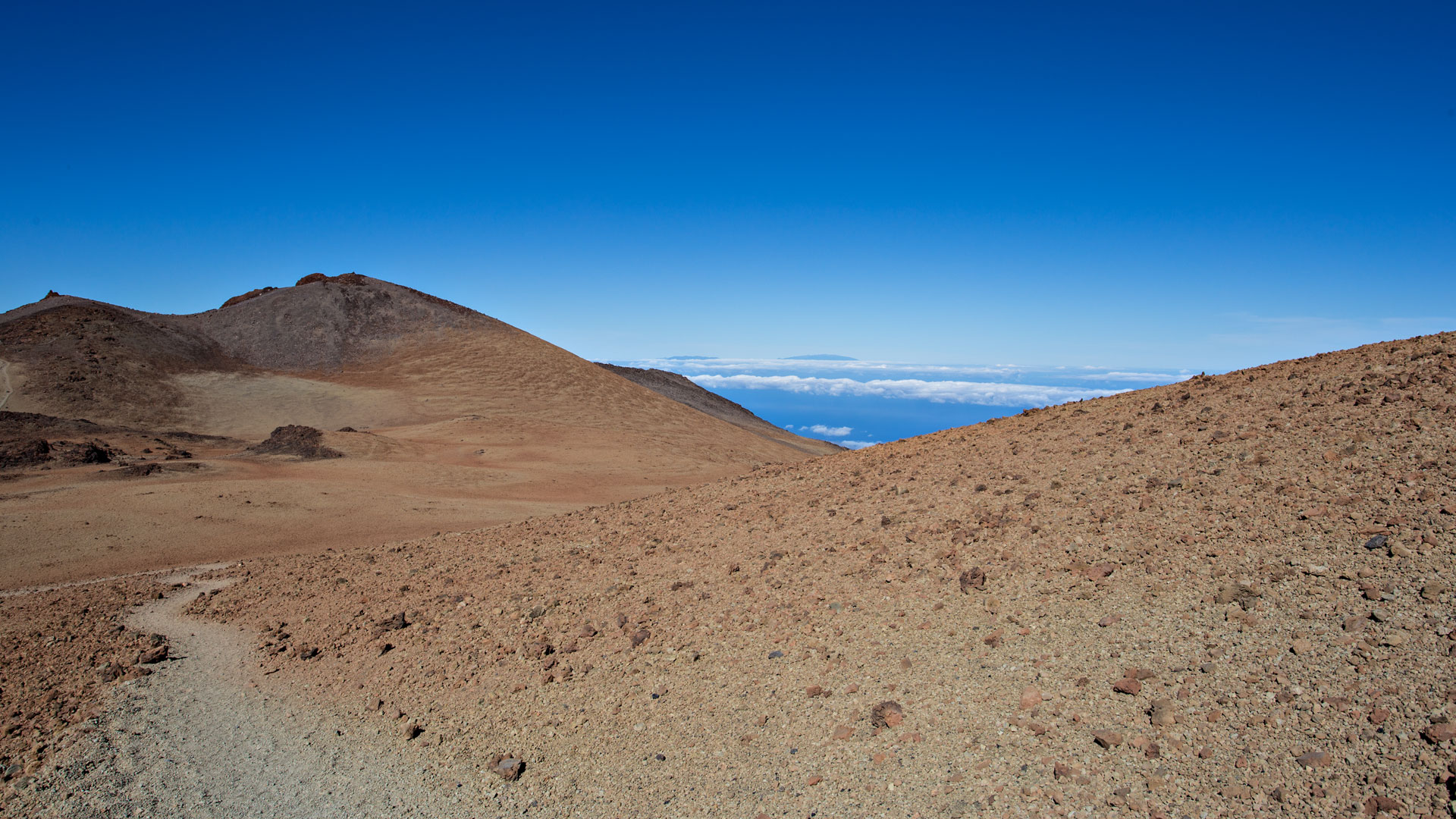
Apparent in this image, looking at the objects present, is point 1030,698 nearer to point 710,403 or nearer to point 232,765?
point 232,765

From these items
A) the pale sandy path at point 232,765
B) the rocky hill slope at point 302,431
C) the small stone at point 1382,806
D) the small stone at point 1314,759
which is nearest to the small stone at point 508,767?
the pale sandy path at point 232,765

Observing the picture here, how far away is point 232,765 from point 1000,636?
18.4ft

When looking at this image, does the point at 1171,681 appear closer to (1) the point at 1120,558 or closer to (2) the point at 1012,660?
(2) the point at 1012,660

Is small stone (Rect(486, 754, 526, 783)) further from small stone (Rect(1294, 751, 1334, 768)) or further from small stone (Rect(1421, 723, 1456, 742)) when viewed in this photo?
small stone (Rect(1421, 723, 1456, 742))

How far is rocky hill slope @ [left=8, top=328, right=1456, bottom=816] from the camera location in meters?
3.97

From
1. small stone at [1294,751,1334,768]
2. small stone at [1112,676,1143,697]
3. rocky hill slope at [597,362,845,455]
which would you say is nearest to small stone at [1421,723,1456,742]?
small stone at [1294,751,1334,768]

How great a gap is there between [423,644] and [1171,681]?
6117mm

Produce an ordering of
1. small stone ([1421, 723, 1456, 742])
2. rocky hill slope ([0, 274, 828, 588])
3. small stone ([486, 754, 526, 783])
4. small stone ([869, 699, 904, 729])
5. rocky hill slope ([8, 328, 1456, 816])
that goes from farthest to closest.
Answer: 1. rocky hill slope ([0, 274, 828, 588])
2. small stone ([486, 754, 526, 783])
3. small stone ([869, 699, 904, 729])
4. rocky hill slope ([8, 328, 1456, 816])
5. small stone ([1421, 723, 1456, 742])

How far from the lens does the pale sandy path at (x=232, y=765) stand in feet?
16.3

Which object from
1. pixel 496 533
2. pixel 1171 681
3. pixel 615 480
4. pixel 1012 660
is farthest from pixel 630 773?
pixel 615 480

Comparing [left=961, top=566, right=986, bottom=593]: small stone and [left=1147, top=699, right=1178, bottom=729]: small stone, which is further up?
[left=961, top=566, right=986, bottom=593]: small stone

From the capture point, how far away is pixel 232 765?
546 cm

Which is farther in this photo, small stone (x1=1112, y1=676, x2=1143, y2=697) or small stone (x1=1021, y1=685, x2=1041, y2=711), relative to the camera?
small stone (x1=1021, y1=685, x2=1041, y2=711)

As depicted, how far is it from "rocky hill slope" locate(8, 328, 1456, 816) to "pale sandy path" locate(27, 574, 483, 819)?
0.22 meters
